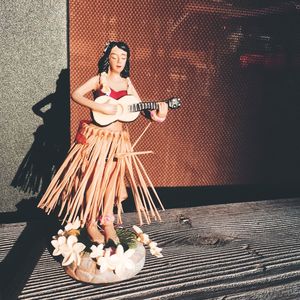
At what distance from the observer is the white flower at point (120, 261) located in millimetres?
841

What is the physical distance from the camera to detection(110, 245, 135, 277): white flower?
0.84 m

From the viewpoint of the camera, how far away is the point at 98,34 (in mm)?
1231

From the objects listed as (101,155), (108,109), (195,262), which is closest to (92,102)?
(108,109)

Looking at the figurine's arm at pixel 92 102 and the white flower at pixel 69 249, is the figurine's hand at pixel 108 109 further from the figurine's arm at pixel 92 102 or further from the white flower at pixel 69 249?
the white flower at pixel 69 249

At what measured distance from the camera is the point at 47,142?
138 centimetres

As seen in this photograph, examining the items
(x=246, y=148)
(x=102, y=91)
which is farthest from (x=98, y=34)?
(x=246, y=148)

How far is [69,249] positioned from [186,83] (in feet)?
2.85

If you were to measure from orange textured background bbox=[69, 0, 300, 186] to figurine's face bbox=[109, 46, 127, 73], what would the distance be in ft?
1.33

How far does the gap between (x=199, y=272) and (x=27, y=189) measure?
0.90 metres

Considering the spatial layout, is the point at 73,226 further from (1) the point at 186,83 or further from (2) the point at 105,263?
(1) the point at 186,83

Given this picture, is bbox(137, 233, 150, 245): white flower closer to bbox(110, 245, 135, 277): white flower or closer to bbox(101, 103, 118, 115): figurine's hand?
bbox(110, 245, 135, 277): white flower

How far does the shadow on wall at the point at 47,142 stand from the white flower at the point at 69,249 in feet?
1.90

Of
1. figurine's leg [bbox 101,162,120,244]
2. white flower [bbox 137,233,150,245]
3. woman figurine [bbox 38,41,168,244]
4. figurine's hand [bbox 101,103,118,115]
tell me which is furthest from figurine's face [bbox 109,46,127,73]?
white flower [bbox 137,233,150,245]

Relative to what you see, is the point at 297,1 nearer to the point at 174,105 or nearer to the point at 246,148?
the point at 246,148
